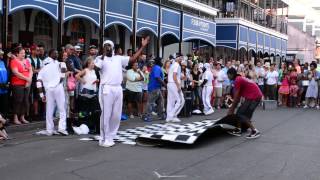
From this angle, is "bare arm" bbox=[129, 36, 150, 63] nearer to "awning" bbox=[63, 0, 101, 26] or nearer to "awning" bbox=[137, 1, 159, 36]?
"awning" bbox=[63, 0, 101, 26]

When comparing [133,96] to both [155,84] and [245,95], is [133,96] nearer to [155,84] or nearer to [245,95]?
[155,84]

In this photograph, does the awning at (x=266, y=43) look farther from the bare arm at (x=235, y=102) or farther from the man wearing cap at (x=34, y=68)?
the bare arm at (x=235, y=102)

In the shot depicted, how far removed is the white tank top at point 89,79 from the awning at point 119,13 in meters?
5.89

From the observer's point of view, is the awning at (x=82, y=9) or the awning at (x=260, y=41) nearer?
the awning at (x=82, y=9)

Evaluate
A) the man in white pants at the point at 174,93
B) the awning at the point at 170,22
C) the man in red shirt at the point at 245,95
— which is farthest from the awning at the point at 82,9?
the man in red shirt at the point at 245,95

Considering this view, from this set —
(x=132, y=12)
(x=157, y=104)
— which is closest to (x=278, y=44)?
(x=132, y=12)

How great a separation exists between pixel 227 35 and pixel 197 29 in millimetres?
7903

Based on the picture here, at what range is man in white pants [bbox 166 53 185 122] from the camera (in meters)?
14.2

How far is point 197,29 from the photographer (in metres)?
25.9

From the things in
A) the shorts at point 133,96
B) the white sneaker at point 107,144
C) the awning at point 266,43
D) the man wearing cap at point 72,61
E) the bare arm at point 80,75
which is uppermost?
the awning at point 266,43

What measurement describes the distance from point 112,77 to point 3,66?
11.0 ft

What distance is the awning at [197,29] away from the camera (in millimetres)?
24438

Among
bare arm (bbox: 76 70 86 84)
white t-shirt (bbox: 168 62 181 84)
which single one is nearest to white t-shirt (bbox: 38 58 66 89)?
bare arm (bbox: 76 70 86 84)

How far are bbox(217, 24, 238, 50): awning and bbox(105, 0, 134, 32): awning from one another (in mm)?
14897
